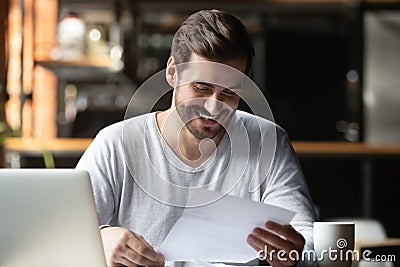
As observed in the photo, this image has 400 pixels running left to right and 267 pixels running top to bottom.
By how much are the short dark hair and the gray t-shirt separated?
0.15 m

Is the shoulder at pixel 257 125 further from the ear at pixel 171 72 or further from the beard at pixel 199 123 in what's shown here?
the ear at pixel 171 72

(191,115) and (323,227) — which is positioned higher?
(191,115)

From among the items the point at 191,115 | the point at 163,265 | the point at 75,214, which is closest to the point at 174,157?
the point at 191,115

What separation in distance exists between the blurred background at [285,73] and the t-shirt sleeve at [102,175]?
71.3 inches

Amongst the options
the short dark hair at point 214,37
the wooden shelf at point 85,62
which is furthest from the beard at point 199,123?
the wooden shelf at point 85,62

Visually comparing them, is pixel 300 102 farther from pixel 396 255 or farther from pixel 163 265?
pixel 163 265

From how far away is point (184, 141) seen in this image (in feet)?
6.41

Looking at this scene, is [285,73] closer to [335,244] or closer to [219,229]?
[335,244]

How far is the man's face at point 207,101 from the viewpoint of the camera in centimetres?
193

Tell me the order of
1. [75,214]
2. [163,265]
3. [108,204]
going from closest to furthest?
[75,214], [163,265], [108,204]

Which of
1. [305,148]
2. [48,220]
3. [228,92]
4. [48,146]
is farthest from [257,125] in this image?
[48,146]

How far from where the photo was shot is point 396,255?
6.47ft

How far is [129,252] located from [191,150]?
40cm

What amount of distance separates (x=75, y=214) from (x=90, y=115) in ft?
10.8
